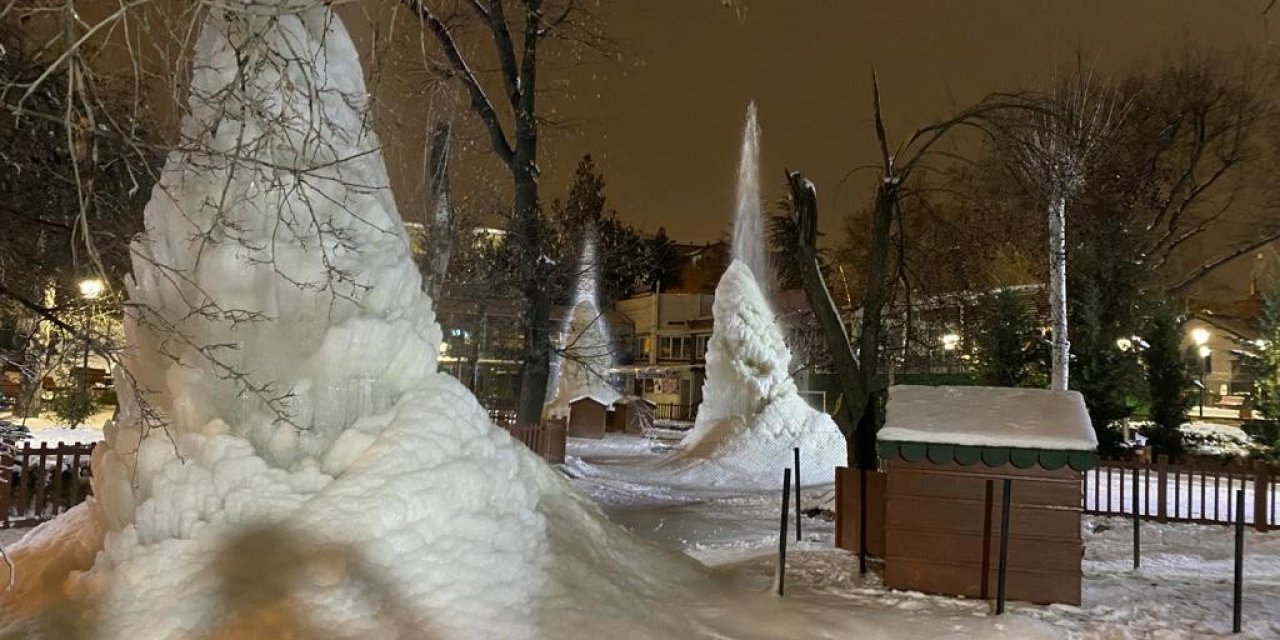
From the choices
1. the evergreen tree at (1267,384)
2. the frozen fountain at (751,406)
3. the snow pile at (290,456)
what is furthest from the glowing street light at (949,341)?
the snow pile at (290,456)

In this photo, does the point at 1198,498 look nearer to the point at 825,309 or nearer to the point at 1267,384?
the point at 1267,384

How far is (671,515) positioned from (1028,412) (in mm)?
8721

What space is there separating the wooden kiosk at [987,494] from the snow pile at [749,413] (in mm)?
14018

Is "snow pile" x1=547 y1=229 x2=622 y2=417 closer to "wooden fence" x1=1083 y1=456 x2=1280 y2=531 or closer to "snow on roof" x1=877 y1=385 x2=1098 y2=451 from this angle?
"wooden fence" x1=1083 y1=456 x2=1280 y2=531

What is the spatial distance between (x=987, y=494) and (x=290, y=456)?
578 cm

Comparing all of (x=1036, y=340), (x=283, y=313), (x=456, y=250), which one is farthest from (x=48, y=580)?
(x=1036, y=340)

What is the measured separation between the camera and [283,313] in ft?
22.9

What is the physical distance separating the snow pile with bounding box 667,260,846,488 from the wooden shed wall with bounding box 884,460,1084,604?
552 inches

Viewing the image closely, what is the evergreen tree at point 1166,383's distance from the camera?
25328mm

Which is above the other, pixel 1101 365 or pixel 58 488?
pixel 1101 365

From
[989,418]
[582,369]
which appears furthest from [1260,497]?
[582,369]

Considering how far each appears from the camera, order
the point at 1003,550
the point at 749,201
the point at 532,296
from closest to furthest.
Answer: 1. the point at 1003,550
2. the point at 532,296
3. the point at 749,201

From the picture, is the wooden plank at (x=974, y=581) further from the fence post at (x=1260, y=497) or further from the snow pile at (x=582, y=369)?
the snow pile at (x=582, y=369)

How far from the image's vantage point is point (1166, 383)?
1008 inches
